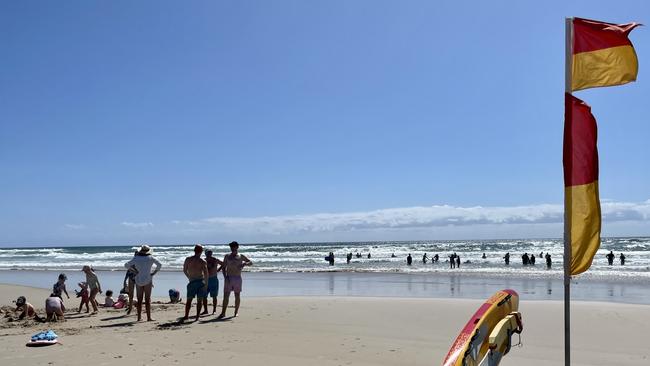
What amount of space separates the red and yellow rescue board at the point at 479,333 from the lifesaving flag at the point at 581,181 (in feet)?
3.54

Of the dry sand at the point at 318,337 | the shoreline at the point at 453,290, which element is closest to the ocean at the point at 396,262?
the shoreline at the point at 453,290

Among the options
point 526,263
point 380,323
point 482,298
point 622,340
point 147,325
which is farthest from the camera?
point 526,263

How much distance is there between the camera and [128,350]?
7.96m

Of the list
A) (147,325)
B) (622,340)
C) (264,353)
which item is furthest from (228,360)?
(622,340)

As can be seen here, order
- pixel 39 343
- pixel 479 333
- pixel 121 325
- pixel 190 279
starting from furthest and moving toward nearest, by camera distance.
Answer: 1. pixel 190 279
2. pixel 121 325
3. pixel 39 343
4. pixel 479 333

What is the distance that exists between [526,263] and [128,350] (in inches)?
1470

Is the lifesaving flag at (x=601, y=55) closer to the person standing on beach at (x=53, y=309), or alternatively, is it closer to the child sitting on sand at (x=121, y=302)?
the person standing on beach at (x=53, y=309)

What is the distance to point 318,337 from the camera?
9328 mm

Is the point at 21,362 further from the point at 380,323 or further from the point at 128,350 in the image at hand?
the point at 380,323

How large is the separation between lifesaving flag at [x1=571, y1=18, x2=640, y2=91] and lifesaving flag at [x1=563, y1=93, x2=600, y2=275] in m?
0.25

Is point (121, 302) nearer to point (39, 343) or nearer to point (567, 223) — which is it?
point (39, 343)

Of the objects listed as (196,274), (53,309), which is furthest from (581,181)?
(53,309)

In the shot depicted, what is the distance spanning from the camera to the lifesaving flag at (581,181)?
495 cm

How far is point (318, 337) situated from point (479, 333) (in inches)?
173
